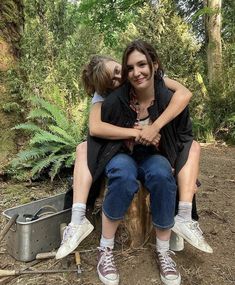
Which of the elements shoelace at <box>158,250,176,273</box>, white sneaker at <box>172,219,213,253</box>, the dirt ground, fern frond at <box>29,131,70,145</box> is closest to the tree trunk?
fern frond at <box>29,131,70,145</box>

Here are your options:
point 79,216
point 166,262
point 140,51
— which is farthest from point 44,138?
point 166,262

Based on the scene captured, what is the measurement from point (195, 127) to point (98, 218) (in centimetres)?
524

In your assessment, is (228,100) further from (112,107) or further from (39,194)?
(112,107)

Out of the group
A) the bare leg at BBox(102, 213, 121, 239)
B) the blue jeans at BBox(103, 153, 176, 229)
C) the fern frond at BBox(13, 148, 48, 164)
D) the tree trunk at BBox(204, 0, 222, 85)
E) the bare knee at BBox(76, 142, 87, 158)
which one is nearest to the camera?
the blue jeans at BBox(103, 153, 176, 229)

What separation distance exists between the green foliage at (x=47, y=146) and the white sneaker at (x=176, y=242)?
1.89 metres

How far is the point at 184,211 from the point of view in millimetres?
2430

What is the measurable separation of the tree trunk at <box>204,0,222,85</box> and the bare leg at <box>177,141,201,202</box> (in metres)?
6.39

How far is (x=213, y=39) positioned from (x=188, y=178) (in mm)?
7402

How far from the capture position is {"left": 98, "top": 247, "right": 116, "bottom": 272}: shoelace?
230 centimetres

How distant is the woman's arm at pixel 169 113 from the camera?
2371 mm

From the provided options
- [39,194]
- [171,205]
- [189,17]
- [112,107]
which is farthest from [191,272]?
[189,17]

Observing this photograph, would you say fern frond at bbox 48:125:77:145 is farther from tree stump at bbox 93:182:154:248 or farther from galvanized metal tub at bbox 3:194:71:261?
tree stump at bbox 93:182:154:248

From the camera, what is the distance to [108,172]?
2326mm

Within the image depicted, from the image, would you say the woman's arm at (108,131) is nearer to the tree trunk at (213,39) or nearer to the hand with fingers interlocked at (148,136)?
the hand with fingers interlocked at (148,136)
